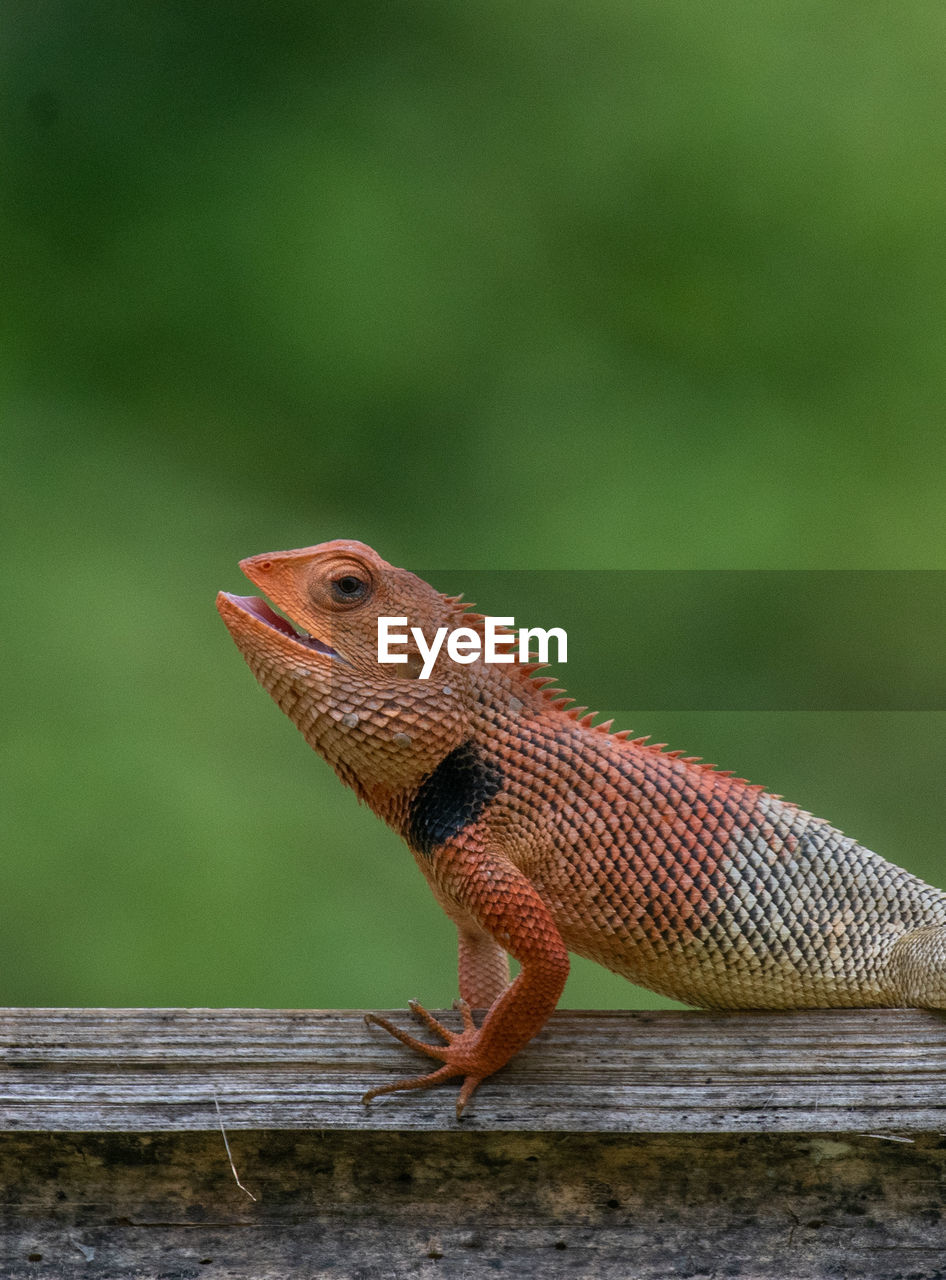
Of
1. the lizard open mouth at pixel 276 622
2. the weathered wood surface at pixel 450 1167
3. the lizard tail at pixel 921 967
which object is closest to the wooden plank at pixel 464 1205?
the weathered wood surface at pixel 450 1167

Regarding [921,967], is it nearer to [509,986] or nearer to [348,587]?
[509,986]

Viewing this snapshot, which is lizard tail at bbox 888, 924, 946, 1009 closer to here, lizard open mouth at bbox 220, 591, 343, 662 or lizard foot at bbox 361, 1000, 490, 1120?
lizard foot at bbox 361, 1000, 490, 1120

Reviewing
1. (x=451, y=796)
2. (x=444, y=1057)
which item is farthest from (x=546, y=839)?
(x=444, y=1057)

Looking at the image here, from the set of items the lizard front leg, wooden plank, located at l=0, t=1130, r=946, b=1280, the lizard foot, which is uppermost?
the lizard front leg

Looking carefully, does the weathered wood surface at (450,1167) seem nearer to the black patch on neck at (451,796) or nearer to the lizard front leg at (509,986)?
the lizard front leg at (509,986)

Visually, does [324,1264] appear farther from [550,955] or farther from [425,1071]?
[550,955]

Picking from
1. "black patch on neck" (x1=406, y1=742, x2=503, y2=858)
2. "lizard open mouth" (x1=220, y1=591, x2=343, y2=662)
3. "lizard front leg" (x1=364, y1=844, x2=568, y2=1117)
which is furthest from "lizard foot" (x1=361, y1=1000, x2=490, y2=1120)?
"lizard open mouth" (x1=220, y1=591, x2=343, y2=662)

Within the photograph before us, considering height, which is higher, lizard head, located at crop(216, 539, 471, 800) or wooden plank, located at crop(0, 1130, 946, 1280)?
lizard head, located at crop(216, 539, 471, 800)

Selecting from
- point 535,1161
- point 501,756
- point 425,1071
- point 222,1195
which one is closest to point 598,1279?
point 535,1161
